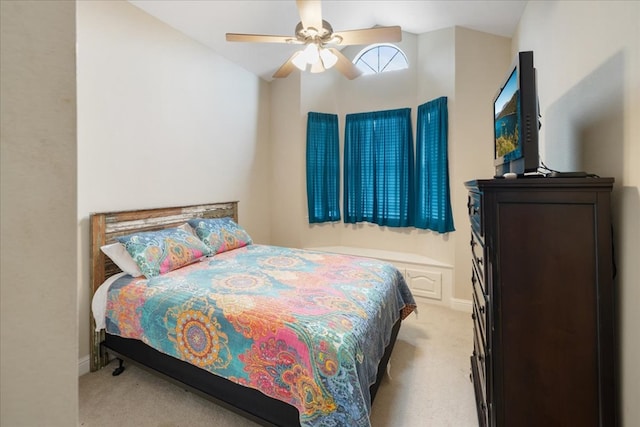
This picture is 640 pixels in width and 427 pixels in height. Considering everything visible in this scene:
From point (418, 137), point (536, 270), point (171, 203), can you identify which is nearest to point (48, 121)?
point (536, 270)

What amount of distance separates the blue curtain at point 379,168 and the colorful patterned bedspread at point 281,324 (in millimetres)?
1713

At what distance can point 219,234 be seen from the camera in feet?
9.73

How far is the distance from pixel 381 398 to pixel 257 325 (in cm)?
109

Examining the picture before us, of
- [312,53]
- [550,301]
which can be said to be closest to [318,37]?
[312,53]

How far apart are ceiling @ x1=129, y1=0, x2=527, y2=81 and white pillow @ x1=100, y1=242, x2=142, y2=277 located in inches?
85.0

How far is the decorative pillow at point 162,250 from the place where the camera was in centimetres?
217

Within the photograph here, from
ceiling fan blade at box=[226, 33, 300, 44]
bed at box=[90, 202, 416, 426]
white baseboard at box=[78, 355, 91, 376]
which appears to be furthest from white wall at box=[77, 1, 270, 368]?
ceiling fan blade at box=[226, 33, 300, 44]

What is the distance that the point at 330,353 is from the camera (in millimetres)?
1327

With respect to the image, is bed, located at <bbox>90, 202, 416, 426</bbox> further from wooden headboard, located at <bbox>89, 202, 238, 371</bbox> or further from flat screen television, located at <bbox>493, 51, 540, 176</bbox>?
flat screen television, located at <bbox>493, 51, 540, 176</bbox>

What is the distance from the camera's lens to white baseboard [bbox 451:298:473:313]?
322 centimetres

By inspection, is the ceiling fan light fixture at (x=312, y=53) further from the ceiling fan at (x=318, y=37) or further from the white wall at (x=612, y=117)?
the white wall at (x=612, y=117)

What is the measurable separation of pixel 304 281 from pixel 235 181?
2198mm

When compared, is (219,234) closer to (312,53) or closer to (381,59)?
(312,53)

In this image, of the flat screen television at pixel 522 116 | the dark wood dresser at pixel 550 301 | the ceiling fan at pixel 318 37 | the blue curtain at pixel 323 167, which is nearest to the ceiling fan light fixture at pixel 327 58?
the ceiling fan at pixel 318 37
